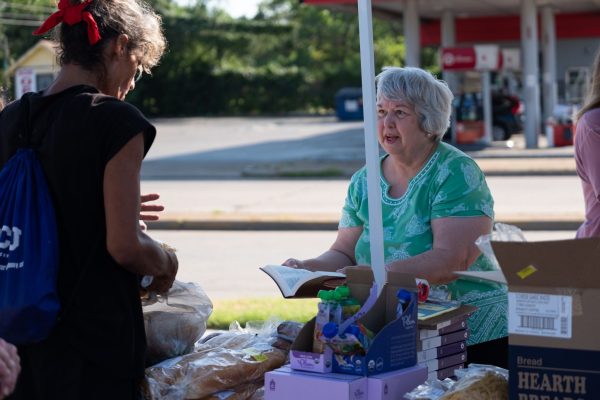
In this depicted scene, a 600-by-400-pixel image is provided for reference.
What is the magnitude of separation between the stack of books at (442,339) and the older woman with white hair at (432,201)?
419 mm

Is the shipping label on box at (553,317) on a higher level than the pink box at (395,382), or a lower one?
higher

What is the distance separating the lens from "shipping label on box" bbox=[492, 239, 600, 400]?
2.60m

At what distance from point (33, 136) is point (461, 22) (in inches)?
1343

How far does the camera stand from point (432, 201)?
3.97m

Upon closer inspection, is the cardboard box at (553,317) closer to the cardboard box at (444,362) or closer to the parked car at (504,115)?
the cardboard box at (444,362)

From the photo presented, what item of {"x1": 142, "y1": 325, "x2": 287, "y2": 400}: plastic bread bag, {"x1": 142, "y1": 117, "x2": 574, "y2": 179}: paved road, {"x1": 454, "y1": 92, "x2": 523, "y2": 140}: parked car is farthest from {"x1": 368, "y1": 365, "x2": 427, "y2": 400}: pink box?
{"x1": 454, "y1": 92, "x2": 523, "y2": 140}: parked car

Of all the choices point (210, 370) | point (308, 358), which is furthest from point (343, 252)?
point (308, 358)

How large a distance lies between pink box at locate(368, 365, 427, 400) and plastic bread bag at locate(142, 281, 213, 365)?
850 mm

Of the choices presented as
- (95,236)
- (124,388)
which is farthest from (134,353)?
(95,236)

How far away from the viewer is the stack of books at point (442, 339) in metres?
3.21

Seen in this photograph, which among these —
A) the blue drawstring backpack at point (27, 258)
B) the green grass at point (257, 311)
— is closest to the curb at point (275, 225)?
the green grass at point (257, 311)

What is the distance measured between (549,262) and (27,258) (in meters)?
1.42

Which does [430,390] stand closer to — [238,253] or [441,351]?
[441,351]

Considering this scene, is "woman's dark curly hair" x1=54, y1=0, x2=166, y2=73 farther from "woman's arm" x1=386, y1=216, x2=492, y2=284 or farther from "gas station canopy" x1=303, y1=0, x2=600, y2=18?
"gas station canopy" x1=303, y1=0, x2=600, y2=18
